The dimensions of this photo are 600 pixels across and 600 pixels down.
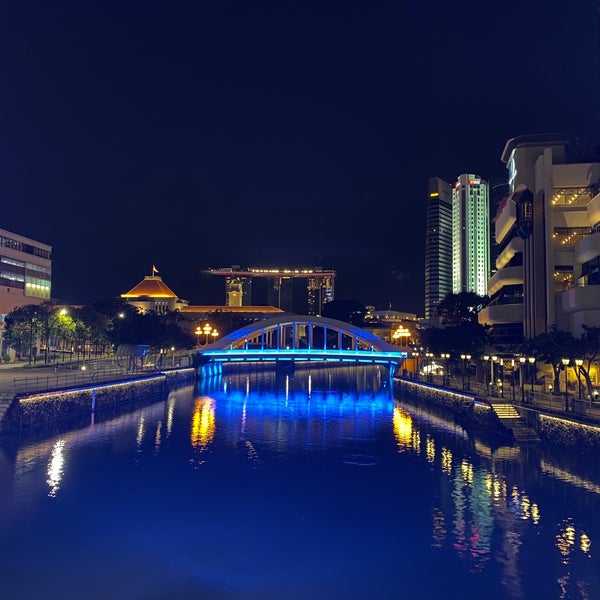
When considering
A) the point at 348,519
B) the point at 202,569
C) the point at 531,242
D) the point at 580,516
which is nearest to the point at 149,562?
the point at 202,569

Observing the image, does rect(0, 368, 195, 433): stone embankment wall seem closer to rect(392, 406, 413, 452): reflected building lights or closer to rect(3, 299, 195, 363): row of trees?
rect(3, 299, 195, 363): row of trees

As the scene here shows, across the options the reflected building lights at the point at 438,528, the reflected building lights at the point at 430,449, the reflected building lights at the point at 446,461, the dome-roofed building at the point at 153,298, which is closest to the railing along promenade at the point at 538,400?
the reflected building lights at the point at 430,449

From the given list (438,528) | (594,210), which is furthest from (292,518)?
(594,210)

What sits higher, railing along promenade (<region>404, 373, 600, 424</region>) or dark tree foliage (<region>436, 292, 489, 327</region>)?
dark tree foliage (<region>436, 292, 489, 327</region>)

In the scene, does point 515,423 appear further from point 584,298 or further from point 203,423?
point 203,423

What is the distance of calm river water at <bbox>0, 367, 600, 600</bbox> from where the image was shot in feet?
63.0

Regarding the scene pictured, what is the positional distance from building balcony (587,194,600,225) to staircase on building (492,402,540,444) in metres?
24.9

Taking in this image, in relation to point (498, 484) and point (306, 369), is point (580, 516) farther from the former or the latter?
point (306, 369)

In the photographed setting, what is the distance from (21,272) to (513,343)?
7902 cm

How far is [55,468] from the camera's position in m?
33.5

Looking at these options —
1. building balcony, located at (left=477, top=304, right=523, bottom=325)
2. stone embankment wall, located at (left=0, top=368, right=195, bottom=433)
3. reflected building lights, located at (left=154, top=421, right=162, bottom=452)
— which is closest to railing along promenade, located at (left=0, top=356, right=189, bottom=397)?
stone embankment wall, located at (left=0, top=368, right=195, bottom=433)

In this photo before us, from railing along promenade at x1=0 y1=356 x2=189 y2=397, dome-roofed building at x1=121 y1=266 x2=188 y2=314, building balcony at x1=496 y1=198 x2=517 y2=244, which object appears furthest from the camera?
dome-roofed building at x1=121 y1=266 x2=188 y2=314

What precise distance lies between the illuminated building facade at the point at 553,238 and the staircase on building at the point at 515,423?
13700 millimetres

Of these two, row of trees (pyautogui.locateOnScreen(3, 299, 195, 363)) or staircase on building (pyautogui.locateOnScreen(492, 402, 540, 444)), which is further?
row of trees (pyautogui.locateOnScreen(3, 299, 195, 363))
